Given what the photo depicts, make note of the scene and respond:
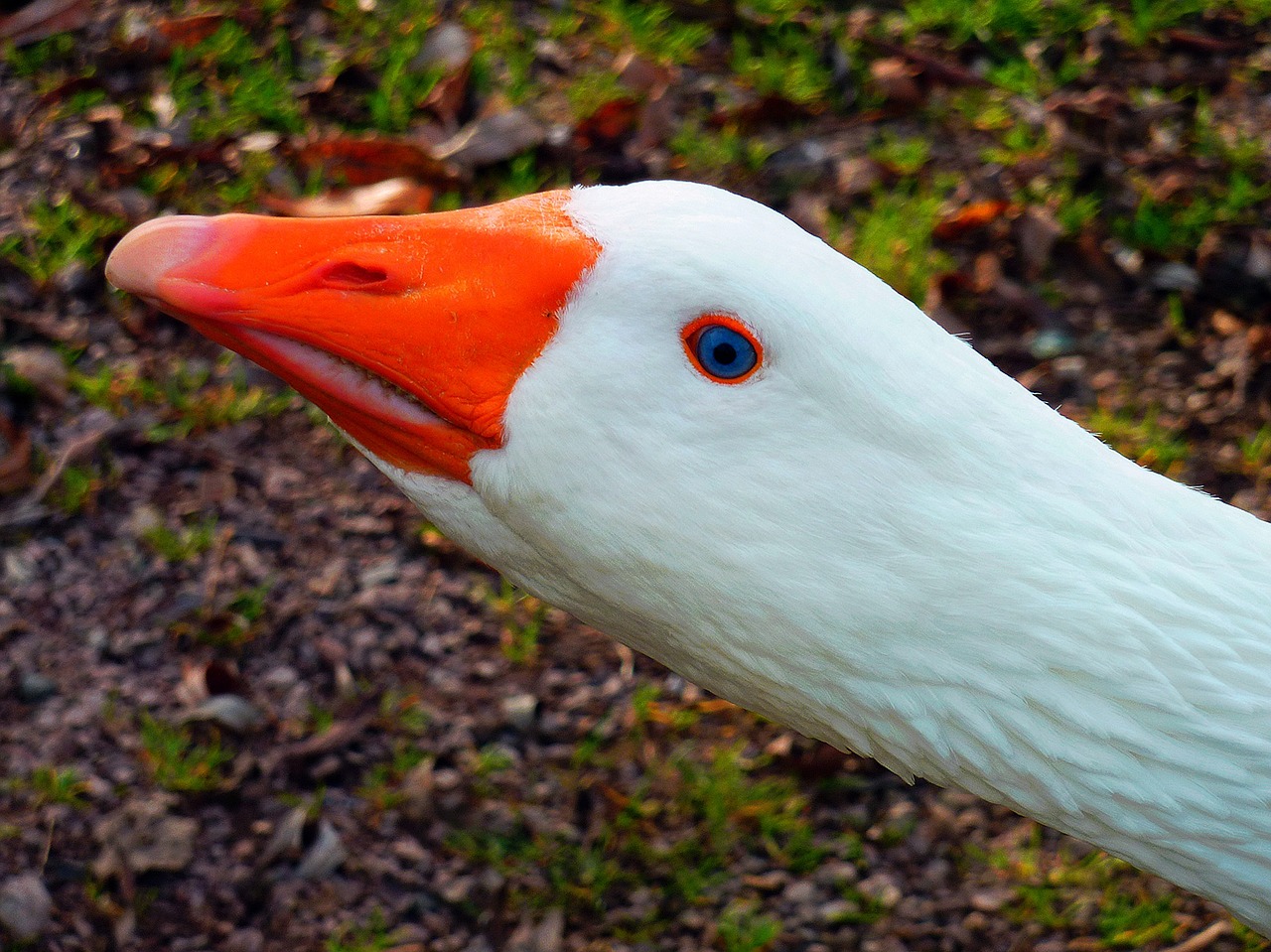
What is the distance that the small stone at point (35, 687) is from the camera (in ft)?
10.1

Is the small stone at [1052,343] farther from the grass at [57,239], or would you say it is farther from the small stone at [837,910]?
the grass at [57,239]

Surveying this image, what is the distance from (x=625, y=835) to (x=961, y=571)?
1.52 metres

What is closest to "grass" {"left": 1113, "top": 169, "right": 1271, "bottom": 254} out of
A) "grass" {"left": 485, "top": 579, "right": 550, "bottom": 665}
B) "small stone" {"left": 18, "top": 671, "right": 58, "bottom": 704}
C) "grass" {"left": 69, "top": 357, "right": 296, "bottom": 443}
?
"grass" {"left": 485, "top": 579, "right": 550, "bottom": 665}

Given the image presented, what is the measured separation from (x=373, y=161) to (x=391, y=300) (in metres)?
2.33

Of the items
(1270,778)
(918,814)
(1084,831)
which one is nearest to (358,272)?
(1084,831)

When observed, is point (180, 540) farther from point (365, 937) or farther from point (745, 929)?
point (745, 929)

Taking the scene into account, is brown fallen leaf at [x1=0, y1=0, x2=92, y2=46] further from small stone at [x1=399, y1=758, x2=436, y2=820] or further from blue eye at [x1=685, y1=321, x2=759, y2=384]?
blue eye at [x1=685, y1=321, x2=759, y2=384]

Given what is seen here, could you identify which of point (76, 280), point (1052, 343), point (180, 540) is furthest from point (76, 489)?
point (1052, 343)

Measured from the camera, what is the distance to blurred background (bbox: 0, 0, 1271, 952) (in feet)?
9.73

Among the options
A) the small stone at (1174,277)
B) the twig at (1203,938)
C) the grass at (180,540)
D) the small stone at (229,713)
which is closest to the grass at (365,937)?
the small stone at (229,713)

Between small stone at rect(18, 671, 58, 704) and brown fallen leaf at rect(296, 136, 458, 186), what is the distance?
5.88 ft

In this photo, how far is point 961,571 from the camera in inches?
70.7

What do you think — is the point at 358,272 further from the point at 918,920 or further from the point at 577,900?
the point at 918,920

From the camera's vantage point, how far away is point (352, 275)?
1941mm
